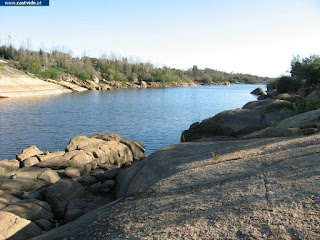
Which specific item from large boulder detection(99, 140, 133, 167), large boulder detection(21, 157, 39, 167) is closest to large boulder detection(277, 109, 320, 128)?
large boulder detection(99, 140, 133, 167)

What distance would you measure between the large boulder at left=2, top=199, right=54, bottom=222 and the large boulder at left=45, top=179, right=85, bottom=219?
432mm

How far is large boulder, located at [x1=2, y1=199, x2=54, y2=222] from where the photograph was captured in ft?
30.8

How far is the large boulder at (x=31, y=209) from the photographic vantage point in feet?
30.8

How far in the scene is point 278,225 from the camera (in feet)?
16.5

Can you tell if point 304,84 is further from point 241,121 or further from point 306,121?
point 306,121

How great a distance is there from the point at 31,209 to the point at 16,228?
142 cm

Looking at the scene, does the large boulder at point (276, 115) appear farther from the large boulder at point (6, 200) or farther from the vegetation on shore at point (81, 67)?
the vegetation on shore at point (81, 67)

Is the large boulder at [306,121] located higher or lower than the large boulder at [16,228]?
higher

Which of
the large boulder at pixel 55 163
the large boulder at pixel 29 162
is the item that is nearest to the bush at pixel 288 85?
the large boulder at pixel 55 163

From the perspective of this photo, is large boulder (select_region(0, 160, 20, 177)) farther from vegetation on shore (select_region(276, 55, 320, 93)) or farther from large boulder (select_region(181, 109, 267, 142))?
vegetation on shore (select_region(276, 55, 320, 93))

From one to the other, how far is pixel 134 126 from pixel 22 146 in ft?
37.3

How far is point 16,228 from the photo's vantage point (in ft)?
27.2

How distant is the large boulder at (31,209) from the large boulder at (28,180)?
251 centimetres

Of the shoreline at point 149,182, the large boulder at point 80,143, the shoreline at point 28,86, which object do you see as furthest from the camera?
the shoreline at point 28,86
